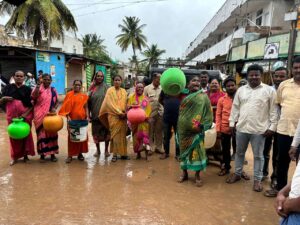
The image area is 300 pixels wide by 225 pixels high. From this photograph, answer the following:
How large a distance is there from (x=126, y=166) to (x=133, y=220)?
80.6 inches

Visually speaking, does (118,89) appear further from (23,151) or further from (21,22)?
(21,22)

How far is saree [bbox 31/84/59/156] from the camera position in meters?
5.25

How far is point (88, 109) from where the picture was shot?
18.9 ft

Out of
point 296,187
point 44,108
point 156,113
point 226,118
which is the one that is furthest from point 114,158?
point 296,187

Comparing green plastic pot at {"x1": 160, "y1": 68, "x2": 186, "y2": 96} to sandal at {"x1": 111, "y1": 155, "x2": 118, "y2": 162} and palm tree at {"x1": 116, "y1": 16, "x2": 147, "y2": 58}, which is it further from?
palm tree at {"x1": 116, "y1": 16, "x2": 147, "y2": 58}

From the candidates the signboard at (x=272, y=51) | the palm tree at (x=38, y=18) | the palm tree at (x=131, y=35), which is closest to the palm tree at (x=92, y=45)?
the palm tree at (x=131, y=35)

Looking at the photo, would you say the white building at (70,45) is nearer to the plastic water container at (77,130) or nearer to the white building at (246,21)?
the white building at (246,21)

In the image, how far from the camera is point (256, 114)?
4.02 meters

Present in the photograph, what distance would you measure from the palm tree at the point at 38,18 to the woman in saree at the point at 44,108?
15560mm

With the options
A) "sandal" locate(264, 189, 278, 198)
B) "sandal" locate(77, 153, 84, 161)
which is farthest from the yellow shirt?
"sandal" locate(77, 153, 84, 161)

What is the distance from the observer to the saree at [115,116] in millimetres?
5473

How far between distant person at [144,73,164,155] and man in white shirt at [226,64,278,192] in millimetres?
2273

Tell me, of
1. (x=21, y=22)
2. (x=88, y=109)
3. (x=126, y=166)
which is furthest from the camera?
(x=21, y=22)

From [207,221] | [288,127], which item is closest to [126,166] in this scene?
[207,221]
